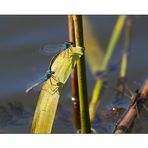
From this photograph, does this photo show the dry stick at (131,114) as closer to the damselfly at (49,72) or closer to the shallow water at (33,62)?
the shallow water at (33,62)

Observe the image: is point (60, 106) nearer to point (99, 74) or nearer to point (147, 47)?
point (99, 74)

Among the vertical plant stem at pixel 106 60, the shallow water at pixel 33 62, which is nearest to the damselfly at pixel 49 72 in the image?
the shallow water at pixel 33 62

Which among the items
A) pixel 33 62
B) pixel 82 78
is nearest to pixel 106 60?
pixel 33 62

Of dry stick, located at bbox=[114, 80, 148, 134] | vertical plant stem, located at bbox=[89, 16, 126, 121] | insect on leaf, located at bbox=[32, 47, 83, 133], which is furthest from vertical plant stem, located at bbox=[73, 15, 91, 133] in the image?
vertical plant stem, located at bbox=[89, 16, 126, 121]

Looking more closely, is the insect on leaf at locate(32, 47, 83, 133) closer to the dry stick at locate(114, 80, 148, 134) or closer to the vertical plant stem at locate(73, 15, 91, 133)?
the vertical plant stem at locate(73, 15, 91, 133)
